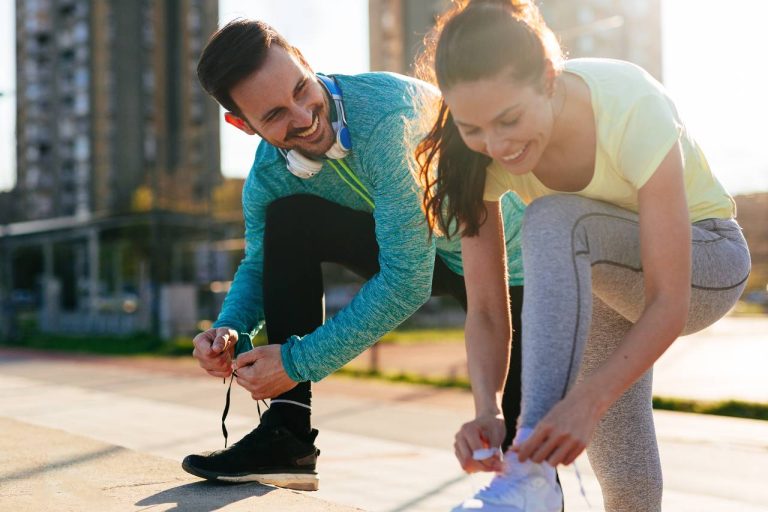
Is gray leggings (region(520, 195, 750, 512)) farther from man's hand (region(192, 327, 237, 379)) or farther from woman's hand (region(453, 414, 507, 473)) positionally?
man's hand (region(192, 327, 237, 379))

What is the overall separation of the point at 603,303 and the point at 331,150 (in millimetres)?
738

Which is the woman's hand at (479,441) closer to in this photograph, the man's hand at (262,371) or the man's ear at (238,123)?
the man's hand at (262,371)

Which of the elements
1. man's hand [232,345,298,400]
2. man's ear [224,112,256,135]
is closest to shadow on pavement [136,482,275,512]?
man's hand [232,345,298,400]

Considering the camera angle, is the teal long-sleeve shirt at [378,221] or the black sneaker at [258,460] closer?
the teal long-sleeve shirt at [378,221]

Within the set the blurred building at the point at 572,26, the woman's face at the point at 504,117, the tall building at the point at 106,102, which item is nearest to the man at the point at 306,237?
the woman's face at the point at 504,117

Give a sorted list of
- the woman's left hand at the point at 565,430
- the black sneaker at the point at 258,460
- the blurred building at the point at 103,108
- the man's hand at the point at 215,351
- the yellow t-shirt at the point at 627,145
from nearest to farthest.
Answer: the woman's left hand at the point at 565,430 → the yellow t-shirt at the point at 627,145 → the man's hand at the point at 215,351 → the black sneaker at the point at 258,460 → the blurred building at the point at 103,108

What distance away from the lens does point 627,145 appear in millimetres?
1465

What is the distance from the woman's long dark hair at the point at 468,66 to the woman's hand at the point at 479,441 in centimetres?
41

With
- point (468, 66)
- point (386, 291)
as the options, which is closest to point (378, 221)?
point (386, 291)

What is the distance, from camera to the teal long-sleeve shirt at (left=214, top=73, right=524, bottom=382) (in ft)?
6.31

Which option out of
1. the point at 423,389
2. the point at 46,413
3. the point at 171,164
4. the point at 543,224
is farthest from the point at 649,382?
the point at 171,164

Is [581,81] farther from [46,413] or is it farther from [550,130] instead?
[46,413]

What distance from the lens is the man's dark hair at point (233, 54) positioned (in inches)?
77.1

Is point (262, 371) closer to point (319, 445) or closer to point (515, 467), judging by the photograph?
point (515, 467)
